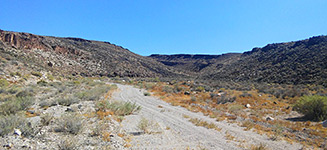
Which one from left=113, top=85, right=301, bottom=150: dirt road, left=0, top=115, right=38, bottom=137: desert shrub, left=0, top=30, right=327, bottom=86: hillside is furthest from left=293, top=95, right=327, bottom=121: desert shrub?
left=0, top=30, right=327, bottom=86: hillside

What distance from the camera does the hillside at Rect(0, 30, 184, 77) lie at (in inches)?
1356

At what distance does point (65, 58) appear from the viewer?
47.2m

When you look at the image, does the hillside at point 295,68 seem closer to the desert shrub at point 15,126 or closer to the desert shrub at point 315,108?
the desert shrub at point 315,108

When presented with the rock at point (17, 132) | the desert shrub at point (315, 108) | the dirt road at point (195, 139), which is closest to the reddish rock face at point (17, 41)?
the rock at point (17, 132)

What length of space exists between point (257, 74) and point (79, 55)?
56509mm

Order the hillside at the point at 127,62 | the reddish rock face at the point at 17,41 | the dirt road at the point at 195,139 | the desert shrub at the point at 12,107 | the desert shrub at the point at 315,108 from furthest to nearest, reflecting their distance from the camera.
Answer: the reddish rock face at the point at 17,41 → the hillside at the point at 127,62 → the desert shrub at the point at 315,108 → the desert shrub at the point at 12,107 → the dirt road at the point at 195,139

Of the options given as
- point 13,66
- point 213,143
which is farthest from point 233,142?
point 13,66

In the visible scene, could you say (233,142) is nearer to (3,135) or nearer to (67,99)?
(3,135)

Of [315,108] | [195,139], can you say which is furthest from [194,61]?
[195,139]

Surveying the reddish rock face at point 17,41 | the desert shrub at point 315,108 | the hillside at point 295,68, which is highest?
the reddish rock face at point 17,41

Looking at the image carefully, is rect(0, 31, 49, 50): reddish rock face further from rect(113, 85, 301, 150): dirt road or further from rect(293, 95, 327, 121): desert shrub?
rect(293, 95, 327, 121): desert shrub

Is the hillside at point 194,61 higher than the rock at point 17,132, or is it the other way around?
the hillside at point 194,61

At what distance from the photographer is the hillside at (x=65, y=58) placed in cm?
3444

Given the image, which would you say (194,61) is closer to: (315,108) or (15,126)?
(315,108)
